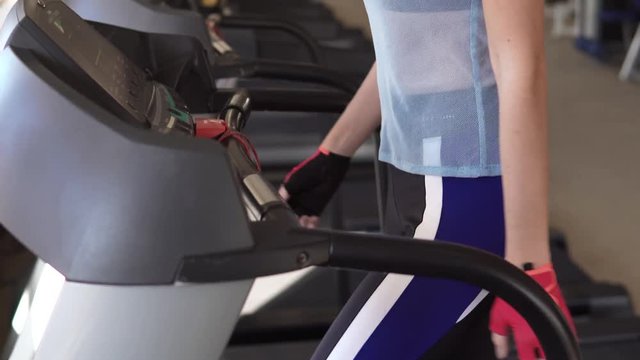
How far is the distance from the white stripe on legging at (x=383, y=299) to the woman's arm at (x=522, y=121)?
181 millimetres

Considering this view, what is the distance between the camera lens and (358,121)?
1.68 meters

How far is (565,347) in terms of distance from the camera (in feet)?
3.44

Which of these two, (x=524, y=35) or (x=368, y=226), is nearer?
(x=524, y=35)

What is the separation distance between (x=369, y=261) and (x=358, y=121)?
751 millimetres

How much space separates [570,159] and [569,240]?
990 mm

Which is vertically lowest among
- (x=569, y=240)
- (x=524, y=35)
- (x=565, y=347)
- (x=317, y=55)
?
(x=569, y=240)

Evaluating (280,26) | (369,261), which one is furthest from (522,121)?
(280,26)

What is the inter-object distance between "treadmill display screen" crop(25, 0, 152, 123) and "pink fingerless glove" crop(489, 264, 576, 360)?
1.77 feet

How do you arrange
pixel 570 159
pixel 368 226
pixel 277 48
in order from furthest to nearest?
pixel 277 48 < pixel 570 159 < pixel 368 226

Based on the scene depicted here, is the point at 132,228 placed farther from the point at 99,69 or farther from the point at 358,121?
the point at 358,121

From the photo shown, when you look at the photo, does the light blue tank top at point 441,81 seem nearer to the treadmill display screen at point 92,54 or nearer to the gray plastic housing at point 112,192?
the treadmill display screen at point 92,54

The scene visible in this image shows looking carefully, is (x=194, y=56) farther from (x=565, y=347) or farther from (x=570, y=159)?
(x=570, y=159)

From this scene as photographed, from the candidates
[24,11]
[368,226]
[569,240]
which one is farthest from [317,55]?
[24,11]

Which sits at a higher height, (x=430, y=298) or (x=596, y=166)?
(x=430, y=298)
